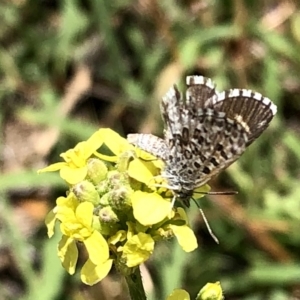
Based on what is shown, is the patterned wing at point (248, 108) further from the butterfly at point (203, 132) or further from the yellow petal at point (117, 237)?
the yellow petal at point (117, 237)

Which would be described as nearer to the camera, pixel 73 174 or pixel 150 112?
pixel 73 174

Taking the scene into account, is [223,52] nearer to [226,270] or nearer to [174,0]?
[174,0]

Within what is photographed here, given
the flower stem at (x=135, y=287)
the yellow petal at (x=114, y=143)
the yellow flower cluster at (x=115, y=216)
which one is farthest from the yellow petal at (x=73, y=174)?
the flower stem at (x=135, y=287)

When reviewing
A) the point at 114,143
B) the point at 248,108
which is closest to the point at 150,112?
the point at 114,143

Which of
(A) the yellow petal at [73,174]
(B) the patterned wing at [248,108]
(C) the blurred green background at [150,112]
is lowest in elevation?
(C) the blurred green background at [150,112]

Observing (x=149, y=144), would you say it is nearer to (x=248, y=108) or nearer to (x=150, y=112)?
(x=248, y=108)
